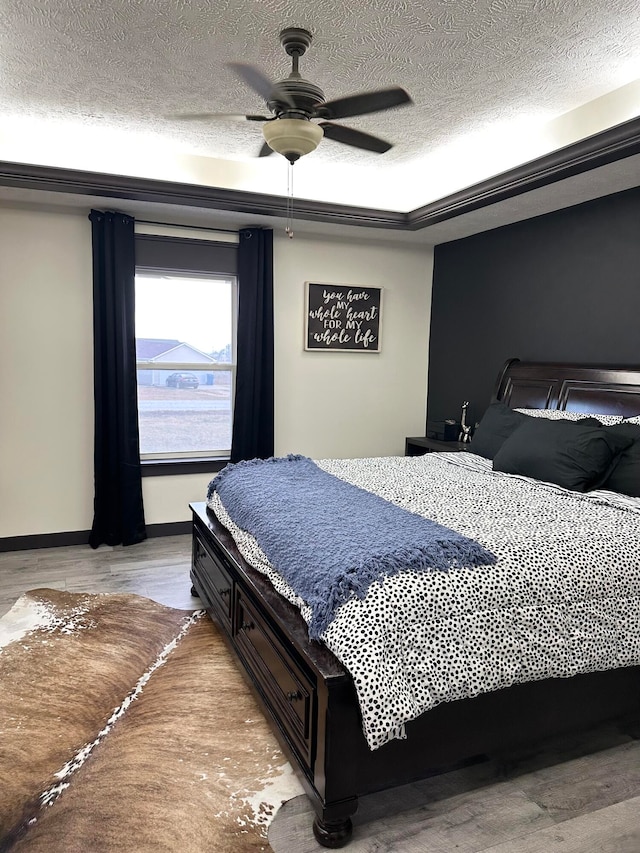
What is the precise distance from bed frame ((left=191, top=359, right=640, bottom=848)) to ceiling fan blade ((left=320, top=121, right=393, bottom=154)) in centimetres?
187

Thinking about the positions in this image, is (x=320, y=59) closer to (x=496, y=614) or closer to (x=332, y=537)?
(x=332, y=537)

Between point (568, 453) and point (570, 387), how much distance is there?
35.0 inches

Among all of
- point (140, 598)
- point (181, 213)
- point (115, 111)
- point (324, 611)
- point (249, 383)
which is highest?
point (115, 111)

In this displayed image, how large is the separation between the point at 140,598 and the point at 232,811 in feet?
5.66

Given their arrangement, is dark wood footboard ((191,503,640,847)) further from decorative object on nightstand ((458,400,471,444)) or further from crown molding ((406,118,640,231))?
decorative object on nightstand ((458,400,471,444))

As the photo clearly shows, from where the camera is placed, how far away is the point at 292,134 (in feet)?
7.63

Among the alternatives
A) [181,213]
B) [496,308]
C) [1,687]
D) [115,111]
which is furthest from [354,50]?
[1,687]

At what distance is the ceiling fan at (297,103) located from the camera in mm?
2207

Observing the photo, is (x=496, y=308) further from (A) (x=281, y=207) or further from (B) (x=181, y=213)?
(B) (x=181, y=213)

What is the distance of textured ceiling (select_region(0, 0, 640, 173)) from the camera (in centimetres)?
223

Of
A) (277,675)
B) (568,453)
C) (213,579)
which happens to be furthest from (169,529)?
(568,453)

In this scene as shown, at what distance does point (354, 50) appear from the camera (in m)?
2.52

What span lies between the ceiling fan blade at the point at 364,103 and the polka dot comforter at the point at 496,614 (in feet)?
5.20

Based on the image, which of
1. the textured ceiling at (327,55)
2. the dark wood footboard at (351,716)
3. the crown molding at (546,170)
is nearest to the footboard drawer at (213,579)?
the dark wood footboard at (351,716)
